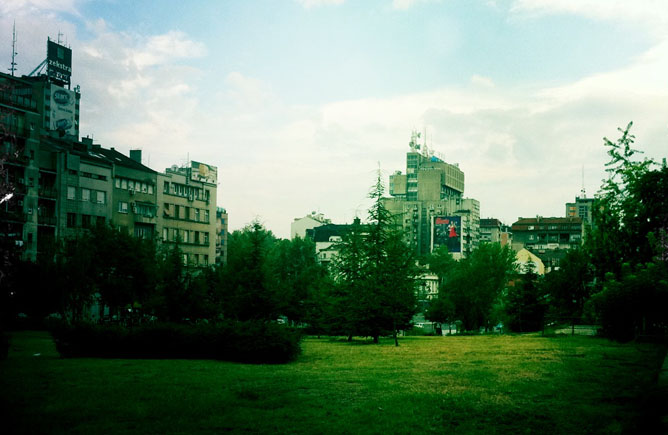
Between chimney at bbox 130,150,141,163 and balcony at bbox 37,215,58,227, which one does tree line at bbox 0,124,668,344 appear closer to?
balcony at bbox 37,215,58,227

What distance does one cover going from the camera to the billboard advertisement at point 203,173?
104 metres

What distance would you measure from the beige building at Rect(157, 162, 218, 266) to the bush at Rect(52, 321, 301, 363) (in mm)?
72001

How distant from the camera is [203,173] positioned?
4205 inches

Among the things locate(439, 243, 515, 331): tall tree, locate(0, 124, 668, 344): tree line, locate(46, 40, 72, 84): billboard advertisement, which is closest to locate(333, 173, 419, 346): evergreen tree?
locate(0, 124, 668, 344): tree line

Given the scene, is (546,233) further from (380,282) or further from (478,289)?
(380,282)

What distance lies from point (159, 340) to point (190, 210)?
8144 centimetres

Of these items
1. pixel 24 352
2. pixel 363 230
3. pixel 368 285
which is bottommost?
pixel 24 352

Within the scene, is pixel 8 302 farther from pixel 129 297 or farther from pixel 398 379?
pixel 398 379

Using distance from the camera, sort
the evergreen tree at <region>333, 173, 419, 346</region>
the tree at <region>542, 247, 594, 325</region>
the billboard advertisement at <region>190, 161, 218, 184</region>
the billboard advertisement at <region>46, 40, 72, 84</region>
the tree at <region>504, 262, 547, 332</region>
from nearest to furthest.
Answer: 1. the evergreen tree at <region>333, 173, 419, 346</region>
2. the tree at <region>542, 247, 594, 325</region>
3. the tree at <region>504, 262, 547, 332</region>
4. the billboard advertisement at <region>190, 161, 218, 184</region>
5. the billboard advertisement at <region>46, 40, 72, 84</region>

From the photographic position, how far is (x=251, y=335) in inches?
843

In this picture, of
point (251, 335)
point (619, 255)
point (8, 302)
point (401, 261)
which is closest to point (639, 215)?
point (619, 255)

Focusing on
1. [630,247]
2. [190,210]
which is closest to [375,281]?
[630,247]

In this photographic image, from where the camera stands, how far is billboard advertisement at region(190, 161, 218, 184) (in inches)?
4104

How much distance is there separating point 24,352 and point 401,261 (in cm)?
1958
